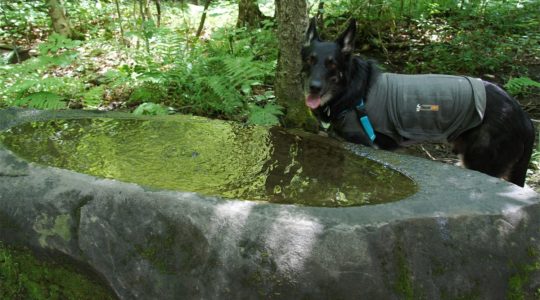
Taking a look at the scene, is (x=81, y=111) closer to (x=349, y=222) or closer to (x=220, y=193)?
(x=220, y=193)

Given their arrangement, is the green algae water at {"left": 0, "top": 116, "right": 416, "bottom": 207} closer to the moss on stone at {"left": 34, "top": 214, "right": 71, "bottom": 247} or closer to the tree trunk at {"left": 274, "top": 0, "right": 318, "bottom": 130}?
the moss on stone at {"left": 34, "top": 214, "right": 71, "bottom": 247}

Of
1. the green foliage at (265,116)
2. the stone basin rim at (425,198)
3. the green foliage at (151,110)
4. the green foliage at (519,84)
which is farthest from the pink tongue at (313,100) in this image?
the green foliage at (519,84)

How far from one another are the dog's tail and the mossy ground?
345cm

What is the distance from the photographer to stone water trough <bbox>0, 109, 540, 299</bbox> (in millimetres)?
2027

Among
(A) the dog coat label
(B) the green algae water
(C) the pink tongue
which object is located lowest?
(B) the green algae water

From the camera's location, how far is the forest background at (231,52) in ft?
17.0

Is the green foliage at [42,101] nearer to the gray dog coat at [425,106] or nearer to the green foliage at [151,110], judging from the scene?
the green foliage at [151,110]

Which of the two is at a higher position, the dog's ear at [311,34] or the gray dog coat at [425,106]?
the dog's ear at [311,34]

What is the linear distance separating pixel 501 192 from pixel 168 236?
75.3 inches

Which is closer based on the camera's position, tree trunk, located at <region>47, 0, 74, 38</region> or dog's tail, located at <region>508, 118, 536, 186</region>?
dog's tail, located at <region>508, 118, 536, 186</region>

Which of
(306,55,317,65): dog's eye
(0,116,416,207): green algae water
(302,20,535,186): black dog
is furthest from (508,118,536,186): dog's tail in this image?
(306,55,317,65): dog's eye

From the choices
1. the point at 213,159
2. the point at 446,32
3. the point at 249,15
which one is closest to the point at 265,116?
the point at 213,159

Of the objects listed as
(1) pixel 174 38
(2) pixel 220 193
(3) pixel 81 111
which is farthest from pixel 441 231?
(1) pixel 174 38

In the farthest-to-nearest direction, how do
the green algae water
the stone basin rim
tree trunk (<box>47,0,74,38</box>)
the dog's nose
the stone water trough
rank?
tree trunk (<box>47,0,74,38</box>) < the dog's nose < the green algae water < the stone basin rim < the stone water trough
